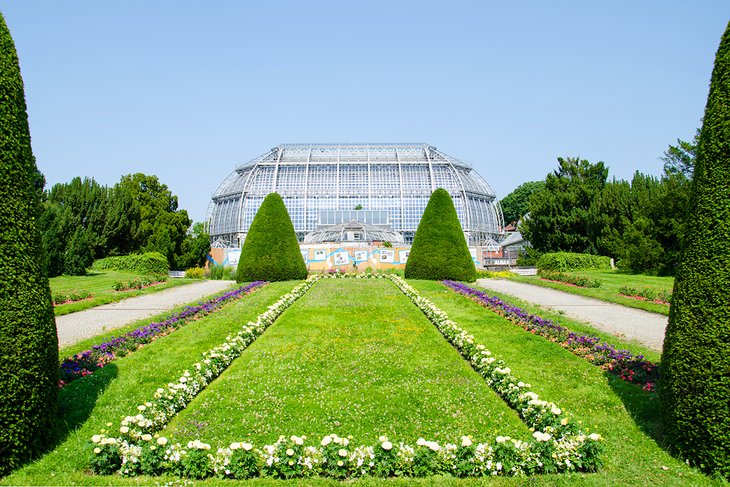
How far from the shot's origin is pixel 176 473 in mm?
5406

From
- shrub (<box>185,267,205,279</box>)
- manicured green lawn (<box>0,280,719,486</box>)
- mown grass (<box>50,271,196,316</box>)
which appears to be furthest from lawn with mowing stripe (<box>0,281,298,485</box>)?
shrub (<box>185,267,205,279</box>)

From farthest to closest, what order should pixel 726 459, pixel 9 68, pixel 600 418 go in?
1. pixel 600 418
2. pixel 9 68
3. pixel 726 459

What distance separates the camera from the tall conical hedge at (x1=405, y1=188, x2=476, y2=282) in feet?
76.5

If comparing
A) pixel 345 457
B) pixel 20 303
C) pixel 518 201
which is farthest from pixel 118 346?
pixel 518 201

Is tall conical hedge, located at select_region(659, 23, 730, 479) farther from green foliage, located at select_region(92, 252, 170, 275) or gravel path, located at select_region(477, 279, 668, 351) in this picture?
green foliage, located at select_region(92, 252, 170, 275)

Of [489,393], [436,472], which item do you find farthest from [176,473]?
[489,393]

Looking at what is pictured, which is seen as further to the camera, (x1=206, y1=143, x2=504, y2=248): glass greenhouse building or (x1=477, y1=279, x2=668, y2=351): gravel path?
(x1=206, y1=143, x2=504, y2=248): glass greenhouse building

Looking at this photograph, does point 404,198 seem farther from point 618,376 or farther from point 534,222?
point 618,376

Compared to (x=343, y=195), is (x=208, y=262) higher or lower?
lower

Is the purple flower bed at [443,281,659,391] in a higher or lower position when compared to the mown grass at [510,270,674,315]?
lower

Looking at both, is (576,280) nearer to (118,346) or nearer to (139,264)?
(118,346)

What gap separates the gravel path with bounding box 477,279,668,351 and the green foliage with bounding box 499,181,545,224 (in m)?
64.6

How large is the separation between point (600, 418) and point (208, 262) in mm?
36407

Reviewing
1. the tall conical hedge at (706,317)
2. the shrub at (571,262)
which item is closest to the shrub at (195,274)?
the shrub at (571,262)
